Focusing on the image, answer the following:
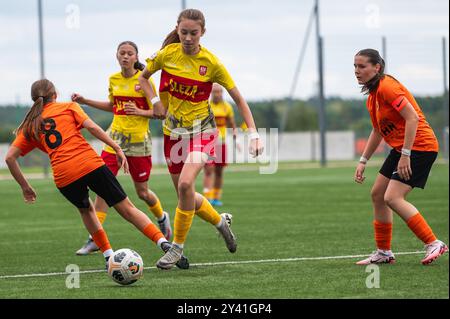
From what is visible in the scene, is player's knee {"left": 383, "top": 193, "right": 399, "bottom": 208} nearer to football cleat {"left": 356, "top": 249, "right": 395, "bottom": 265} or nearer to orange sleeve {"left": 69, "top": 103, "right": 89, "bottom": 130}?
football cleat {"left": 356, "top": 249, "right": 395, "bottom": 265}

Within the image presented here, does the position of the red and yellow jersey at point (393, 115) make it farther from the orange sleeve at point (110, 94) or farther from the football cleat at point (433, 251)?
the orange sleeve at point (110, 94)

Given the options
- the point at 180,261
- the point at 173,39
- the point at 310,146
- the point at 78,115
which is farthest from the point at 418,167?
the point at 310,146

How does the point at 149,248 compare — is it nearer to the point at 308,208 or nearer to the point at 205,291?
the point at 205,291

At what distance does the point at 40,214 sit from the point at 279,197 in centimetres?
505

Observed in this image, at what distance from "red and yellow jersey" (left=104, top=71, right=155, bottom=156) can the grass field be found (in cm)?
111

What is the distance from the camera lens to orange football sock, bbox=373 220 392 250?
28.0 feet

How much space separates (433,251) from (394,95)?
54.0 inches

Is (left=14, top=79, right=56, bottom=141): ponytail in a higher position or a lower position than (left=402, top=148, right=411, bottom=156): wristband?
higher

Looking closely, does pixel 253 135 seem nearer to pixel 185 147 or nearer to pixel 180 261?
pixel 185 147

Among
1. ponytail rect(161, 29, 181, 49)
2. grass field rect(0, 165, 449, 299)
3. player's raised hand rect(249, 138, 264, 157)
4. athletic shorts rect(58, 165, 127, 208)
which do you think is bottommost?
grass field rect(0, 165, 449, 299)

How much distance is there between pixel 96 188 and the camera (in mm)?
8016

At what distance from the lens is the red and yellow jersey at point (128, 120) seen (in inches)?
405

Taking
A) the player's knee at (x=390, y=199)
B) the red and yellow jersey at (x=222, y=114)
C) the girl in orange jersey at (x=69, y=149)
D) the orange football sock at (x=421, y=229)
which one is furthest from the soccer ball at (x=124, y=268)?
the red and yellow jersey at (x=222, y=114)

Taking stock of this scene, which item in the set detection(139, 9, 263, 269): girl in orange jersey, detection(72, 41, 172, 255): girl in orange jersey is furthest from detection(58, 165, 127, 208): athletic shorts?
detection(72, 41, 172, 255): girl in orange jersey
